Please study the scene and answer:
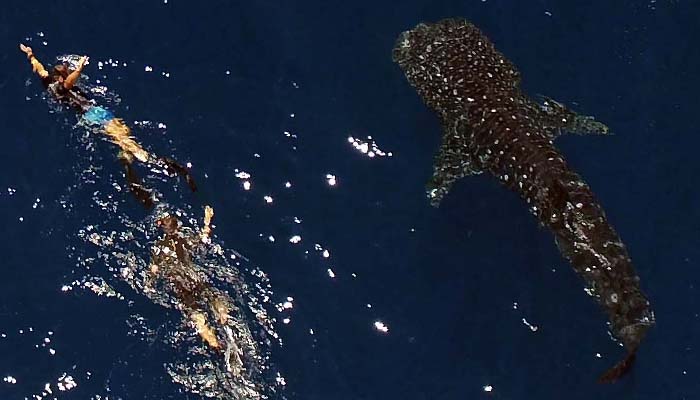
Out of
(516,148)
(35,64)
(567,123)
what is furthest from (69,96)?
(567,123)

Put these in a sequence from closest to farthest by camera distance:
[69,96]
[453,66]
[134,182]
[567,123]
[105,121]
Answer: [134,182], [105,121], [69,96], [567,123], [453,66]

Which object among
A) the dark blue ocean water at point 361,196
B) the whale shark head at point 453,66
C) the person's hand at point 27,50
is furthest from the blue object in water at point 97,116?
the whale shark head at point 453,66

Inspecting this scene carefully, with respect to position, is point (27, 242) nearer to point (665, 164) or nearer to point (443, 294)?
point (443, 294)

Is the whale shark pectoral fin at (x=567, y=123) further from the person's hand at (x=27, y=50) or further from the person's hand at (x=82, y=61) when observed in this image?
the person's hand at (x=27, y=50)

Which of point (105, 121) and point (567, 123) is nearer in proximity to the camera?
point (105, 121)

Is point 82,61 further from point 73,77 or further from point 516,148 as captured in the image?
point 516,148

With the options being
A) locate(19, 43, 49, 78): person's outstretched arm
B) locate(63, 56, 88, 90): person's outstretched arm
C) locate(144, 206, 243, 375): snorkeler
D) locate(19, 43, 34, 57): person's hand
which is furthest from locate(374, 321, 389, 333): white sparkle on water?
locate(19, 43, 34, 57): person's hand

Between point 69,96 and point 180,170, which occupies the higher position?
point 69,96
